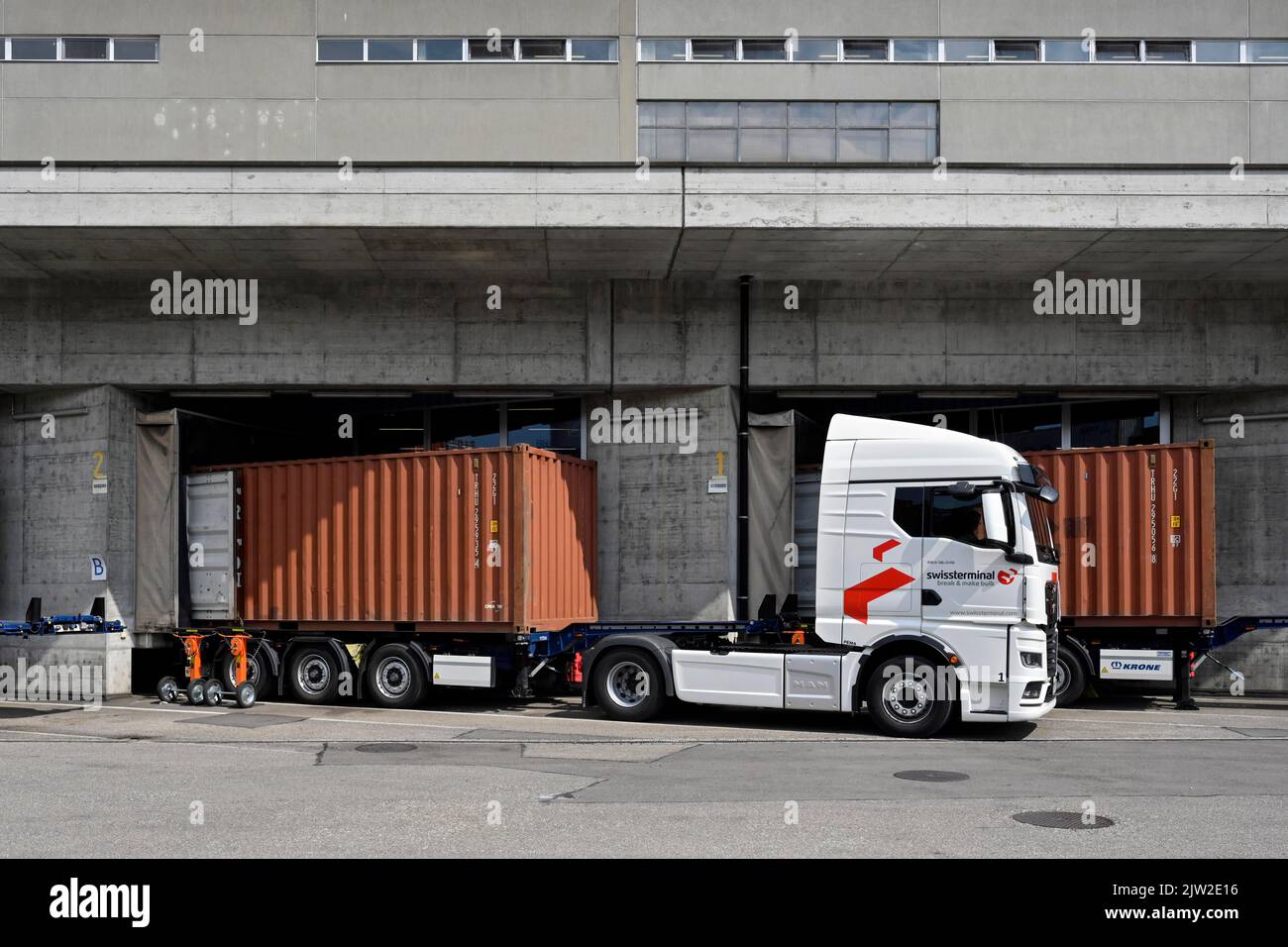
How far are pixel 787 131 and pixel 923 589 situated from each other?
978 cm

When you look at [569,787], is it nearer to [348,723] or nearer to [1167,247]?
[348,723]

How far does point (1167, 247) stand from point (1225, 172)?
1353 millimetres

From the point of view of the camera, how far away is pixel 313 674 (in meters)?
17.4

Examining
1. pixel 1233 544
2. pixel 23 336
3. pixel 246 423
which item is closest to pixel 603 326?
pixel 246 423

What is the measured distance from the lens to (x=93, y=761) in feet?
37.5

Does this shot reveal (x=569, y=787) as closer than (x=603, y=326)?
Yes

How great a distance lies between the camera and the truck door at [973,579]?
13.0m

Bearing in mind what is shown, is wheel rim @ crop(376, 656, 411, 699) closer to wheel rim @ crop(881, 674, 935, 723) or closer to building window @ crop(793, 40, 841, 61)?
wheel rim @ crop(881, 674, 935, 723)

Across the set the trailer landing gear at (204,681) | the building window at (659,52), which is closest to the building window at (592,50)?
the building window at (659,52)

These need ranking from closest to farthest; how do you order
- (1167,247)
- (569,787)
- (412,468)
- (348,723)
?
(569,787) → (348,723) → (412,468) → (1167,247)

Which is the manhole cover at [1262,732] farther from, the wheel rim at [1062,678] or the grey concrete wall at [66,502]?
the grey concrete wall at [66,502]

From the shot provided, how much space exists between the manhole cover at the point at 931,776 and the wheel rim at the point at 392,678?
8.26m
